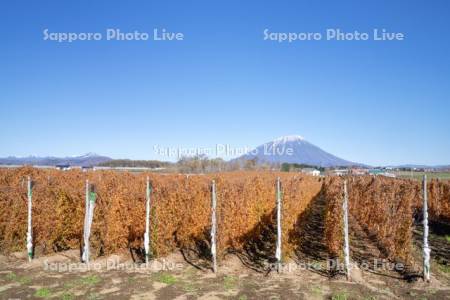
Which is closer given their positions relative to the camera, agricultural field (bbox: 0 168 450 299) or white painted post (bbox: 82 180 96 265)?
agricultural field (bbox: 0 168 450 299)

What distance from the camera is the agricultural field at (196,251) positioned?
7973 millimetres

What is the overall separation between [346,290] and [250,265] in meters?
2.72

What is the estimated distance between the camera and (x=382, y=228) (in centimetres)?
1191

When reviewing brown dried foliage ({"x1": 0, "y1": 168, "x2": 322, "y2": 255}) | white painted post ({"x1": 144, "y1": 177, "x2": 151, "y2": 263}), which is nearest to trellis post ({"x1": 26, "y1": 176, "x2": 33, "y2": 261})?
brown dried foliage ({"x1": 0, "y1": 168, "x2": 322, "y2": 255})

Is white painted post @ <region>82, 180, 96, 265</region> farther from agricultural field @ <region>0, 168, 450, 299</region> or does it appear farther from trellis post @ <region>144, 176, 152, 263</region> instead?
trellis post @ <region>144, 176, 152, 263</region>

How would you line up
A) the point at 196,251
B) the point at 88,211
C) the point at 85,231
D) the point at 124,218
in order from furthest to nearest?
the point at 196,251
the point at 124,218
the point at 88,211
the point at 85,231

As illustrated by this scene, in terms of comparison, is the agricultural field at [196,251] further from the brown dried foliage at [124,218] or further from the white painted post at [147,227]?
the white painted post at [147,227]

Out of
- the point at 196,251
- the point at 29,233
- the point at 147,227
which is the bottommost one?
the point at 196,251

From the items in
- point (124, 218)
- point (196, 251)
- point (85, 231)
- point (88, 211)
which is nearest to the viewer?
point (85, 231)

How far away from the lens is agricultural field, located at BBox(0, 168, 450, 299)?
7.97m

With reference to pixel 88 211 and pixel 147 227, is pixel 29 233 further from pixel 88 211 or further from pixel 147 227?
pixel 147 227

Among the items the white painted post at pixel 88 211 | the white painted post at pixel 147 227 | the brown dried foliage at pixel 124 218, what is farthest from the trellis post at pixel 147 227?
the white painted post at pixel 88 211

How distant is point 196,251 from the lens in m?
11.1

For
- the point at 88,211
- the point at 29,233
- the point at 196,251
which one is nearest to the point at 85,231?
the point at 88,211
